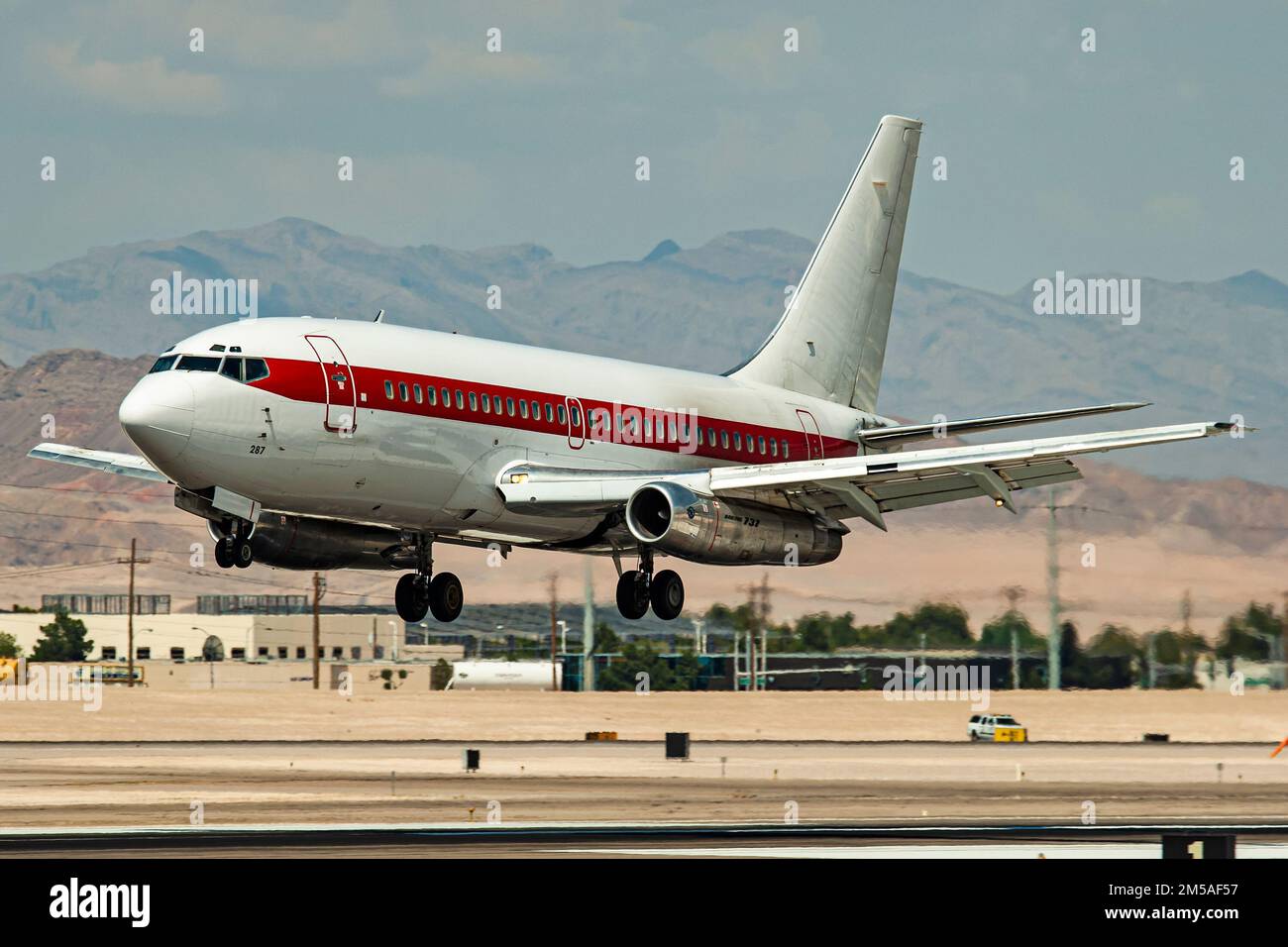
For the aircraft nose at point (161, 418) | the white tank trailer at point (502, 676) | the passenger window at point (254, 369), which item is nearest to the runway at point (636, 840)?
the aircraft nose at point (161, 418)

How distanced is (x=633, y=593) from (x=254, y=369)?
1166cm

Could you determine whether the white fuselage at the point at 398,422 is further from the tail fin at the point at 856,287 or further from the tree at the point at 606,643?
the tree at the point at 606,643

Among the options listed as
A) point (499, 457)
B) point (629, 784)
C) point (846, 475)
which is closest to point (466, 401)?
point (499, 457)

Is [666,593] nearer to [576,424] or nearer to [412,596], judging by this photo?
[576,424]

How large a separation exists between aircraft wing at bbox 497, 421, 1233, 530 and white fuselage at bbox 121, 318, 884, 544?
82 centimetres

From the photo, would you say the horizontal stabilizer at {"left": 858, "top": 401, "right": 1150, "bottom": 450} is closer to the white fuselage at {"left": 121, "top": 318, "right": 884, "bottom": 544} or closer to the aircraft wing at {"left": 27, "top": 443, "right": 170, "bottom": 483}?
the white fuselage at {"left": 121, "top": 318, "right": 884, "bottom": 544}

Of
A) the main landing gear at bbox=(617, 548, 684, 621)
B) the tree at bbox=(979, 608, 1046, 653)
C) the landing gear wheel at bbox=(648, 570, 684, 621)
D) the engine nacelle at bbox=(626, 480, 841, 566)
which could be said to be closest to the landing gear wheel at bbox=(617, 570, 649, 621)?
the main landing gear at bbox=(617, 548, 684, 621)

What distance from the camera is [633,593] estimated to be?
1743 inches

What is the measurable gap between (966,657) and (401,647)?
333ft

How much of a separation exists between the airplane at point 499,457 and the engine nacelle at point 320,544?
49mm

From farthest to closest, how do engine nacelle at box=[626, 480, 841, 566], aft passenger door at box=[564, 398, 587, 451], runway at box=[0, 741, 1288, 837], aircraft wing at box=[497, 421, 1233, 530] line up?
runway at box=[0, 741, 1288, 837] → aft passenger door at box=[564, 398, 587, 451] → engine nacelle at box=[626, 480, 841, 566] → aircraft wing at box=[497, 421, 1233, 530]

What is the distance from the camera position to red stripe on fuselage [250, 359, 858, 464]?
36875 mm
